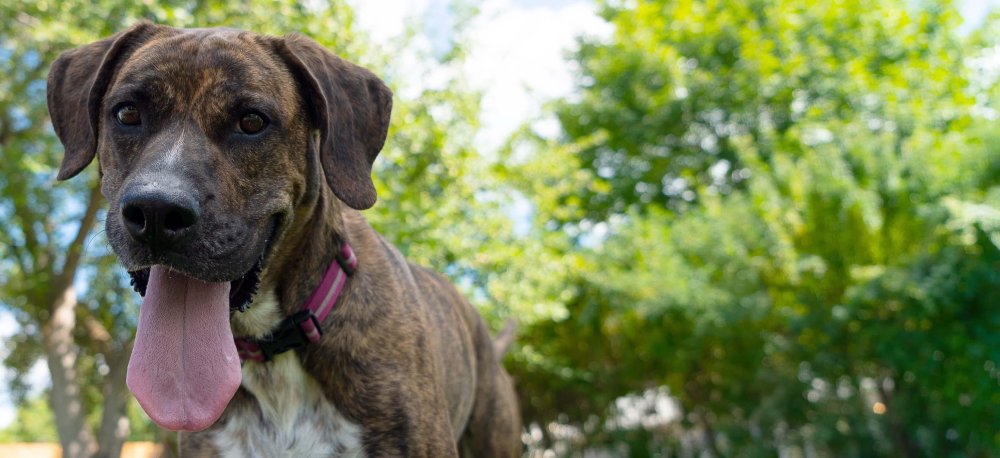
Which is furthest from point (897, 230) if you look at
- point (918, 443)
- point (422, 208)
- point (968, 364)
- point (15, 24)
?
point (15, 24)

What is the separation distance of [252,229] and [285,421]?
0.73m

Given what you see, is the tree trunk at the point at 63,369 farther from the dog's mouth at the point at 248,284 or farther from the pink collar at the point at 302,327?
the dog's mouth at the point at 248,284

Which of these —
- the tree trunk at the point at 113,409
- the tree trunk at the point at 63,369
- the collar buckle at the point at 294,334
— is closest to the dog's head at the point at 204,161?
the collar buckle at the point at 294,334

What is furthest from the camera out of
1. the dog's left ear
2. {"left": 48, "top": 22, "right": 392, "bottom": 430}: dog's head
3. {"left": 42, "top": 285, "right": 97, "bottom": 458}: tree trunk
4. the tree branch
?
{"left": 42, "top": 285, "right": 97, "bottom": 458}: tree trunk

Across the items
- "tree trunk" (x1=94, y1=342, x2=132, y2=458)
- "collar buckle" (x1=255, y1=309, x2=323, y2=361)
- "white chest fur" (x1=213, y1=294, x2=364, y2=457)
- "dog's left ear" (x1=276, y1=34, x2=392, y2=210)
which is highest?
"dog's left ear" (x1=276, y1=34, x2=392, y2=210)

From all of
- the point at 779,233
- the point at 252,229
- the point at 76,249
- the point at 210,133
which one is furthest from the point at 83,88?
the point at 76,249

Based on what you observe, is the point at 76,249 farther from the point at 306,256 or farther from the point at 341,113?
the point at 341,113

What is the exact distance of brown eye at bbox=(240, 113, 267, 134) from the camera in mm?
2605

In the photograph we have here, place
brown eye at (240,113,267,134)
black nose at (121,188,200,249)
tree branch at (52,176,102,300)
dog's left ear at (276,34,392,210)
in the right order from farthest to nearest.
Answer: tree branch at (52,176,102,300) < dog's left ear at (276,34,392,210) < brown eye at (240,113,267,134) < black nose at (121,188,200,249)

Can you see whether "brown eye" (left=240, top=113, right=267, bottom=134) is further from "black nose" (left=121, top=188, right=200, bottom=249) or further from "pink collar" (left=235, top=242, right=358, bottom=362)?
"pink collar" (left=235, top=242, right=358, bottom=362)

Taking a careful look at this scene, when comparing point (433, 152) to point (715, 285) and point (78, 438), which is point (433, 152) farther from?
point (78, 438)

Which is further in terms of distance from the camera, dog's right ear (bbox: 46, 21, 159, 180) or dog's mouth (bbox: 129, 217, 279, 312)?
dog's right ear (bbox: 46, 21, 159, 180)

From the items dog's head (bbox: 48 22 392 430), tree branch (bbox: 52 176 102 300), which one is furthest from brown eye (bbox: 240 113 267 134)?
tree branch (bbox: 52 176 102 300)

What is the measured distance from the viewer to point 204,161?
2.42 m
